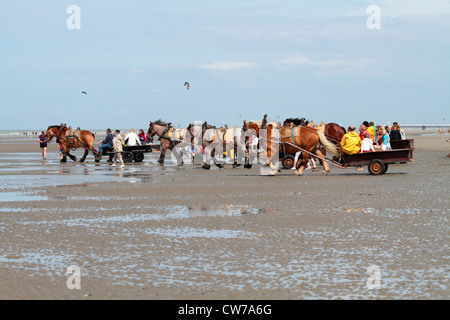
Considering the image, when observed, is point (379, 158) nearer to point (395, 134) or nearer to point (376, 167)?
point (376, 167)

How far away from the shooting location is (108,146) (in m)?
33.7

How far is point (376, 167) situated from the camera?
854 inches

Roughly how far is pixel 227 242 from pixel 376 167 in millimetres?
13560

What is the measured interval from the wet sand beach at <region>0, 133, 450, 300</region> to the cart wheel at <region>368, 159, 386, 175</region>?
162 inches

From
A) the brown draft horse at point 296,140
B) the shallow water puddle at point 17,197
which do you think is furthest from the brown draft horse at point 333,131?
the shallow water puddle at point 17,197

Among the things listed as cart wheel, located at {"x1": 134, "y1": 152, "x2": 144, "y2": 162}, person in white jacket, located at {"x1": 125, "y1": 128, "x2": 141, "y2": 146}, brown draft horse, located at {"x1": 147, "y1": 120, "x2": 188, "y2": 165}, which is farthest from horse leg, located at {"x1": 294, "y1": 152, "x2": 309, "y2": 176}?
person in white jacket, located at {"x1": 125, "y1": 128, "x2": 141, "y2": 146}

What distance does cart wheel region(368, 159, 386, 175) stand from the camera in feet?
70.8

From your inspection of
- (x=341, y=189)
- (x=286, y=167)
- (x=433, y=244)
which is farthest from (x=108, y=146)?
(x=433, y=244)

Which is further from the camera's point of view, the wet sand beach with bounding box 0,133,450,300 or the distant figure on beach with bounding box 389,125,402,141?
the distant figure on beach with bounding box 389,125,402,141

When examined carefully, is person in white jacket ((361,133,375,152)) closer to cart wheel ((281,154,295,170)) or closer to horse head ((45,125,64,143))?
cart wheel ((281,154,295,170))

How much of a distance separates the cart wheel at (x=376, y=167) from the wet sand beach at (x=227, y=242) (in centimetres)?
412

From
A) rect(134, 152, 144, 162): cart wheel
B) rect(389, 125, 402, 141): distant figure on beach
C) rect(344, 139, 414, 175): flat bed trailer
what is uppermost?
rect(389, 125, 402, 141): distant figure on beach

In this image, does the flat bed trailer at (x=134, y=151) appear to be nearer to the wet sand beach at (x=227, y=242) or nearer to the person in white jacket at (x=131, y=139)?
the person in white jacket at (x=131, y=139)
